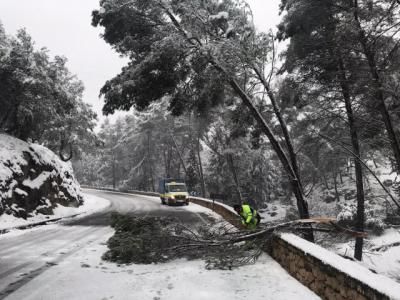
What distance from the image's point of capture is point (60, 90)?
2106cm

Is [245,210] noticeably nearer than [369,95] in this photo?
Yes

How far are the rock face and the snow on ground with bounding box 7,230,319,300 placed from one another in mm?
11330

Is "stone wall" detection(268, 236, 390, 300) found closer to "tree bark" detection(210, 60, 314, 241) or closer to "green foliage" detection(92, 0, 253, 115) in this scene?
"tree bark" detection(210, 60, 314, 241)

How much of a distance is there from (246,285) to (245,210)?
3353 millimetres

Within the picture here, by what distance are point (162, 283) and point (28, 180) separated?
16.2 m

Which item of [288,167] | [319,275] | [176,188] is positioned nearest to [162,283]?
[319,275]

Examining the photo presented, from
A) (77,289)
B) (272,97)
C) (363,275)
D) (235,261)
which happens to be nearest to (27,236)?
(77,289)

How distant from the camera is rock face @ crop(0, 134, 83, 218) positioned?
17.3 m

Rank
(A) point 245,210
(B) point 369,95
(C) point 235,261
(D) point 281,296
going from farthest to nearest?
(B) point 369,95 < (A) point 245,210 < (C) point 235,261 < (D) point 281,296

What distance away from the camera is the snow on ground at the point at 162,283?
5.63m

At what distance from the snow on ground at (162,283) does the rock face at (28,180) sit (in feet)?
37.2

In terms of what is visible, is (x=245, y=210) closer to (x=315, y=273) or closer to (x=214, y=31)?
(x=315, y=273)

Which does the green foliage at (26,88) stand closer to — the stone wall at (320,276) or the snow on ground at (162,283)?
the snow on ground at (162,283)

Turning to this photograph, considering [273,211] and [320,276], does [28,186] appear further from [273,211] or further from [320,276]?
[273,211]
